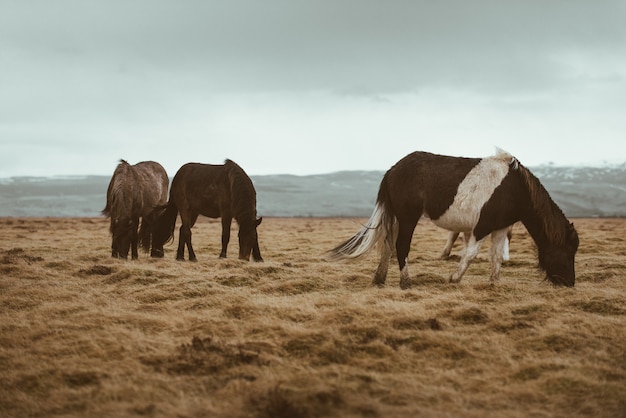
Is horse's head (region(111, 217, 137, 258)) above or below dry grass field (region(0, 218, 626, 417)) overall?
above

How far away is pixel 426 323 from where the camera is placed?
6.84 meters

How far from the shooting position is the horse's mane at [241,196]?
12227 millimetres

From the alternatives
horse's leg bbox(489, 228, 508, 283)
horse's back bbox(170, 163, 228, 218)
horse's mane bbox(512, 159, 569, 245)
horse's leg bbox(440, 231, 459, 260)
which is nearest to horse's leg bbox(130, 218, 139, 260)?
horse's back bbox(170, 163, 228, 218)

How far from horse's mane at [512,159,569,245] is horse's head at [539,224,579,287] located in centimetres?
11

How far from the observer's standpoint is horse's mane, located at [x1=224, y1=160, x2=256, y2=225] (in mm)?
12227

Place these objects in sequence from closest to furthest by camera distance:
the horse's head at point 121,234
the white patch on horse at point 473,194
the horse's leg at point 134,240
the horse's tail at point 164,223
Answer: the white patch on horse at point 473,194 < the horse's head at point 121,234 < the horse's leg at point 134,240 < the horse's tail at point 164,223

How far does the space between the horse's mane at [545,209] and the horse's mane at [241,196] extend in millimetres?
5704

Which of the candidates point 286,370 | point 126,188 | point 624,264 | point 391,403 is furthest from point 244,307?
point 624,264

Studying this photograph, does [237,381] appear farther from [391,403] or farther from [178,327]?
[178,327]

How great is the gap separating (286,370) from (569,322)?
3.89 metres

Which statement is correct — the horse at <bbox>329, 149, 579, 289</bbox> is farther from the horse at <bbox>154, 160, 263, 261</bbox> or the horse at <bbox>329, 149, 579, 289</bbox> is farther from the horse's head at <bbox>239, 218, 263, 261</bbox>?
the horse at <bbox>154, 160, 263, 261</bbox>

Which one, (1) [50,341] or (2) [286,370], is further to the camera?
(1) [50,341]

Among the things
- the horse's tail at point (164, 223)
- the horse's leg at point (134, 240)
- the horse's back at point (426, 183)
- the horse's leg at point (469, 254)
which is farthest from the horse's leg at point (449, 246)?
the horse's leg at point (134, 240)

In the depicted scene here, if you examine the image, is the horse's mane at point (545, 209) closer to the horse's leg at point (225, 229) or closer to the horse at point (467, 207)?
the horse at point (467, 207)
